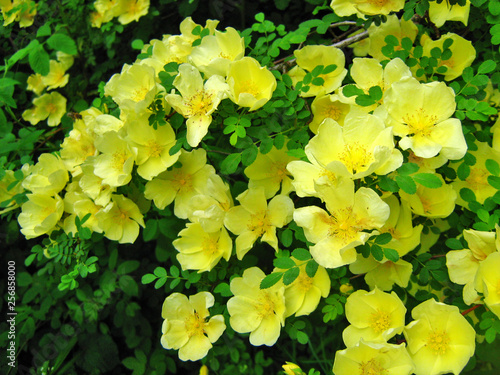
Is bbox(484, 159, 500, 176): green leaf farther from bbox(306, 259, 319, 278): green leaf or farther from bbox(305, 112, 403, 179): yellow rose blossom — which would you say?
bbox(306, 259, 319, 278): green leaf

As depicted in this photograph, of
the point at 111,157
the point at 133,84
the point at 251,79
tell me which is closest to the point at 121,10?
the point at 133,84

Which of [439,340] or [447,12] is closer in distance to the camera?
[439,340]

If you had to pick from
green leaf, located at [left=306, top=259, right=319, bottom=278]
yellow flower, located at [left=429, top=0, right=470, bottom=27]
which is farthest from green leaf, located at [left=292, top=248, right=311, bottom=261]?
yellow flower, located at [left=429, top=0, right=470, bottom=27]

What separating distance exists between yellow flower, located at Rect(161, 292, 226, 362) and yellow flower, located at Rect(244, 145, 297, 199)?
35 centimetres

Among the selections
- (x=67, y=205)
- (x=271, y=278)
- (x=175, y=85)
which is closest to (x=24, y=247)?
(x=67, y=205)

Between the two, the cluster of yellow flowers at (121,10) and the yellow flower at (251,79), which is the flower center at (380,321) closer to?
the yellow flower at (251,79)

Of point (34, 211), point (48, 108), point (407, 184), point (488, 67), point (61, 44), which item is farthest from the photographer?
point (48, 108)

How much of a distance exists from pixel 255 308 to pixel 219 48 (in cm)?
77

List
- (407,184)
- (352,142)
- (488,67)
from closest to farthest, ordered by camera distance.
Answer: (407,184), (352,142), (488,67)

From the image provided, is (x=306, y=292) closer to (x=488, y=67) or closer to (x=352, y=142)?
(x=352, y=142)

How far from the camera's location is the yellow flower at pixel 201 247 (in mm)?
1407

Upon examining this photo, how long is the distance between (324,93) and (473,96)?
432 millimetres

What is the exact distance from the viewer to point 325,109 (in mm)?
1468

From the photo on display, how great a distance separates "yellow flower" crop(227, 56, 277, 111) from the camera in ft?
4.40
